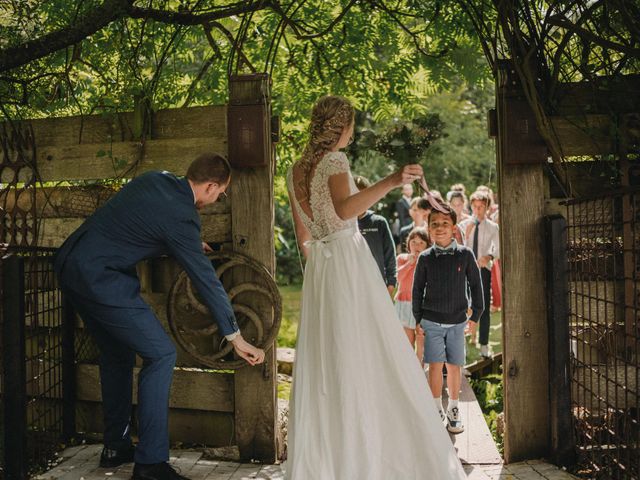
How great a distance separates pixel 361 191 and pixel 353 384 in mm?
1068

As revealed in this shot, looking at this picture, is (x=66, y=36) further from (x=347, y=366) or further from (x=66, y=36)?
(x=347, y=366)

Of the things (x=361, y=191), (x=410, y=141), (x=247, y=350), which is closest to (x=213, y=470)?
(x=247, y=350)

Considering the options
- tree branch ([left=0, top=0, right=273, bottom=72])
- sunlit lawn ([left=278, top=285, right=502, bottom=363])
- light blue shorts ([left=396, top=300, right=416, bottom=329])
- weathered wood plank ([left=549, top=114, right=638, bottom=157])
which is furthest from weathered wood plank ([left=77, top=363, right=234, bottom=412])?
sunlit lawn ([left=278, top=285, right=502, bottom=363])

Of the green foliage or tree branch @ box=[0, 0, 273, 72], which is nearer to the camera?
tree branch @ box=[0, 0, 273, 72]

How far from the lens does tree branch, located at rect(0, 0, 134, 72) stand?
4199 mm

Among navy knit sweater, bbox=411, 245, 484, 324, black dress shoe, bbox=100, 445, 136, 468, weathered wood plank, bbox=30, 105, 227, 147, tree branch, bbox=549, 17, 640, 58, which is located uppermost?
tree branch, bbox=549, 17, 640, 58

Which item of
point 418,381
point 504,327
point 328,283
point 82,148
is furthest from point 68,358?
point 504,327

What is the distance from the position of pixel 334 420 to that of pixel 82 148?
263 cm

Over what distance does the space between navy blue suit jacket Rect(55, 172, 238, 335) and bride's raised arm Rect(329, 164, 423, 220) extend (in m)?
0.81

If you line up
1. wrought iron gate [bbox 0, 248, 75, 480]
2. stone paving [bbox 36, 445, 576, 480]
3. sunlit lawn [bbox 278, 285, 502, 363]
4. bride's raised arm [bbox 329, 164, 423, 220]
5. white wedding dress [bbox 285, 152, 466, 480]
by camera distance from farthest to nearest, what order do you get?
1. sunlit lawn [bbox 278, 285, 502, 363]
2. stone paving [bbox 36, 445, 576, 480]
3. wrought iron gate [bbox 0, 248, 75, 480]
4. white wedding dress [bbox 285, 152, 466, 480]
5. bride's raised arm [bbox 329, 164, 423, 220]

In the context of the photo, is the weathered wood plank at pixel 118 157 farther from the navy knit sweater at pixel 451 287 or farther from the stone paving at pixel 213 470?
the navy knit sweater at pixel 451 287

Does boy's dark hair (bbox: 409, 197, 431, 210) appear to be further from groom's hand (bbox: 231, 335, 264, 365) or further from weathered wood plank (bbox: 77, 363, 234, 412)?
groom's hand (bbox: 231, 335, 264, 365)

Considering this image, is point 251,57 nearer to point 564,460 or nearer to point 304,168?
point 304,168

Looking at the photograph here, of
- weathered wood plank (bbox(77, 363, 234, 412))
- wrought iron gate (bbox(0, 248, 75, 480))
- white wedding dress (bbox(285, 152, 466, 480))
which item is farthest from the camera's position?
weathered wood plank (bbox(77, 363, 234, 412))
